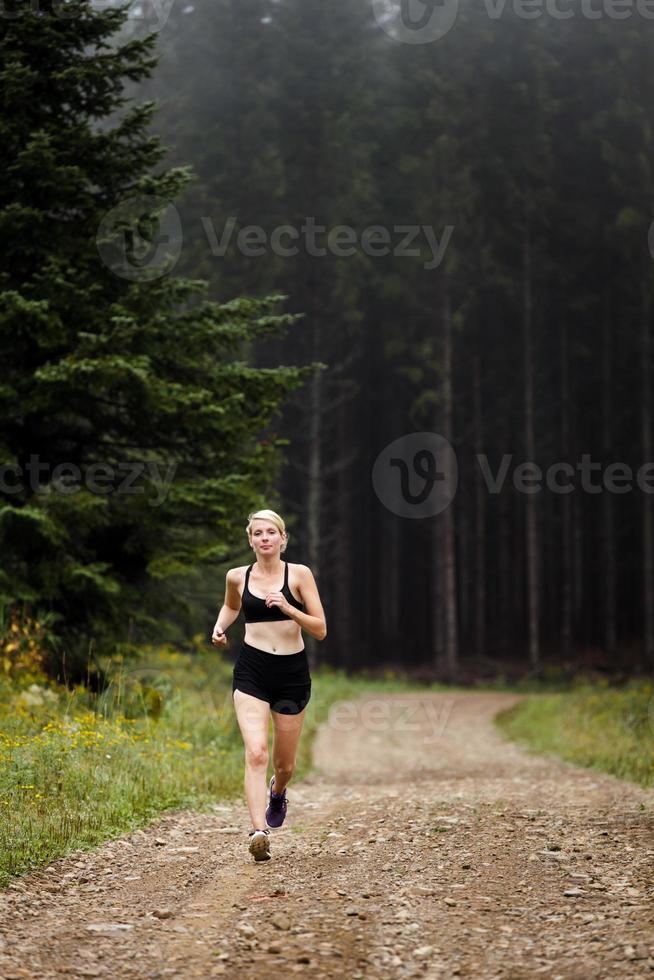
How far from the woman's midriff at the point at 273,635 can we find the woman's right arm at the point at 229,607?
7.8 inches

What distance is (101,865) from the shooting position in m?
5.94

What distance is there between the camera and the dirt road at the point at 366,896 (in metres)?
4.18

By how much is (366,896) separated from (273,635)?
1.71m

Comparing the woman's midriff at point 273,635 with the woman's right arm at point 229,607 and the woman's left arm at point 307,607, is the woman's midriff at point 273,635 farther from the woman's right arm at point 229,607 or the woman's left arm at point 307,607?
the woman's right arm at point 229,607

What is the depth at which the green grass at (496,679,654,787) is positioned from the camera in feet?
36.3


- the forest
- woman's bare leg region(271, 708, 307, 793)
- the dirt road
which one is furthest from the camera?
the forest

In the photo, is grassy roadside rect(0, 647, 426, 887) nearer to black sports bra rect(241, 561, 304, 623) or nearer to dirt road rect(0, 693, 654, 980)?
dirt road rect(0, 693, 654, 980)

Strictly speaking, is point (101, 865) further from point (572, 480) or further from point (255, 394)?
point (572, 480)

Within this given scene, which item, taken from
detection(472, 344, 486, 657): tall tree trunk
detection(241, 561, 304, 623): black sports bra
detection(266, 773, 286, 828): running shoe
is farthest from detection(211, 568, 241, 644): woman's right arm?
detection(472, 344, 486, 657): tall tree trunk

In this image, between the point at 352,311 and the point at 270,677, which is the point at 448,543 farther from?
the point at 270,677

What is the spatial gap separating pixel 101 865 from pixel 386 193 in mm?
26764

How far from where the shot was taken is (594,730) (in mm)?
14109

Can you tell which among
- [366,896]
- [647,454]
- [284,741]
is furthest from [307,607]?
[647,454]

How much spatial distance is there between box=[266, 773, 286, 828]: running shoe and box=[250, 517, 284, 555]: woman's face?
169 centimetres
